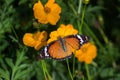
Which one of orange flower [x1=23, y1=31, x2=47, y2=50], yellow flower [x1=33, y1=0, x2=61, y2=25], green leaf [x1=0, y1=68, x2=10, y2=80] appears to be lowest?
green leaf [x1=0, y1=68, x2=10, y2=80]

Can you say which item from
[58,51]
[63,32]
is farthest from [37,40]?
[58,51]

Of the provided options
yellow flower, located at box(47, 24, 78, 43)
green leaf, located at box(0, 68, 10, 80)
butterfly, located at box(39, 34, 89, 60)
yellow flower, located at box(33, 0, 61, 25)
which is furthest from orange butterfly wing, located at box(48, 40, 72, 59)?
green leaf, located at box(0, 68, 10, 80)

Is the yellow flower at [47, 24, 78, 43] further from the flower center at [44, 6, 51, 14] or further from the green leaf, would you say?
the green leaf

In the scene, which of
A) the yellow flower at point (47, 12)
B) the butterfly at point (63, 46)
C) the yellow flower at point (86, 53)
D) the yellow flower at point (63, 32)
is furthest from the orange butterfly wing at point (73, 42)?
the yellow flower at point (86, 53)

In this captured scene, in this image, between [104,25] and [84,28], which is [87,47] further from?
[104,25]

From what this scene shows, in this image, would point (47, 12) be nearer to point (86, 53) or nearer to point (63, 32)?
point (63, 32)

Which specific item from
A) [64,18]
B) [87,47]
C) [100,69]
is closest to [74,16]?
[64,18]

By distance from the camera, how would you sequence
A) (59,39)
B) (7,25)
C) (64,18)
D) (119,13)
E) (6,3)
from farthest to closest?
1. (119,13)
2. (64,18)
3. (6,3)
4. (7,25)
5. (59,39)
